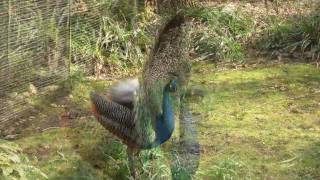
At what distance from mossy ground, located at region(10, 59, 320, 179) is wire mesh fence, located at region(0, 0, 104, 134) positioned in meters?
0.24

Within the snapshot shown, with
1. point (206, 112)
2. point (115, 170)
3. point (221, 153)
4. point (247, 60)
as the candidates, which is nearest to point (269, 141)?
point (221, 153)

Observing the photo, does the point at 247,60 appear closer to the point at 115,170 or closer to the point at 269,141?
the point at 269,141

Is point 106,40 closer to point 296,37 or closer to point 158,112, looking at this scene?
point 296,37

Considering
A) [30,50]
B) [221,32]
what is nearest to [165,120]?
[30,50]

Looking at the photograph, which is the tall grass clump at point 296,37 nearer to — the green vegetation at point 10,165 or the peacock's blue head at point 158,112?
the peacock's blue head at point 158,112

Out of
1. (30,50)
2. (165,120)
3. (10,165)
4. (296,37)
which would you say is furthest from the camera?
(296,37)

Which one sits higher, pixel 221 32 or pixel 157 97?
pixel 157 97

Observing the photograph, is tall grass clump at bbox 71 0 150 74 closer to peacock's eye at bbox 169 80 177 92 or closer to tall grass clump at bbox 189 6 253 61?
tall grass clump at bbox 189 6 253 61

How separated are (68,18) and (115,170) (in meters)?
2.31

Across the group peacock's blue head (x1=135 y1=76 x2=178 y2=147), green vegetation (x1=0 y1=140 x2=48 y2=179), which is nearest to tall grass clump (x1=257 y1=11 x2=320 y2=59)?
peacock's blue head (x1=135 y1=76 x2=178 y2=147)

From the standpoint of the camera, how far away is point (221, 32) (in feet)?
22.9

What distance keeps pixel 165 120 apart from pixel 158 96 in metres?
0.15

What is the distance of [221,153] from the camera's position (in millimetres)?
4277

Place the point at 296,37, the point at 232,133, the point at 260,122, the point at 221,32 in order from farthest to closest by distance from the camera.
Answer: the point at 221,32, the point at 296,37, the point at 260,122, the point at 232,133
